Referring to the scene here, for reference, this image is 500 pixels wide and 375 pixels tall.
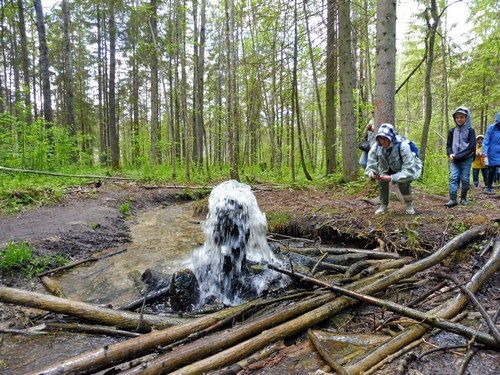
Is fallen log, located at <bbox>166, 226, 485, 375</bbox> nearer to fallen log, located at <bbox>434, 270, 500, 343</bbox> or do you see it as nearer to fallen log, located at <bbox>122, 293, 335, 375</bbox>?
fallen log, located at <bbox>122, 293, 335, 375</bbox>

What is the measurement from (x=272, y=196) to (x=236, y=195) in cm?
426

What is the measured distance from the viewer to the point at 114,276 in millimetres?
4609

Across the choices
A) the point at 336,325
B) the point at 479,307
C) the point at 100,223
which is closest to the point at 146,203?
the point at 100,223

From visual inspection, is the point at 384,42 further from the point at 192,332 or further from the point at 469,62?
the point at 469,62

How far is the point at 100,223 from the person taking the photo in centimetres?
677

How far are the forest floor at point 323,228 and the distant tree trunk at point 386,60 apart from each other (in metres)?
1.92

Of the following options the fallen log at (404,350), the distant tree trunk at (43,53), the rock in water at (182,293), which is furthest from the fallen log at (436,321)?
the distant tree trunk at (43,53)

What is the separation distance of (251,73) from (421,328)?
1777 cm

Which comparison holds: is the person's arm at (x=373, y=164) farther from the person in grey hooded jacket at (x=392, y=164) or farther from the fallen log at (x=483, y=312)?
the fallen log at (x=483, y=312)

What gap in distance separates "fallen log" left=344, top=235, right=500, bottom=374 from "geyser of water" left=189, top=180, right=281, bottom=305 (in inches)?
70.4

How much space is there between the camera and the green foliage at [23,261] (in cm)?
428

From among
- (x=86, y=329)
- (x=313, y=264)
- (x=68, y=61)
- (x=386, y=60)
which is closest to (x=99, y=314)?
(x=86, y=329)

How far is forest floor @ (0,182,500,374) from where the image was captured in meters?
2.36

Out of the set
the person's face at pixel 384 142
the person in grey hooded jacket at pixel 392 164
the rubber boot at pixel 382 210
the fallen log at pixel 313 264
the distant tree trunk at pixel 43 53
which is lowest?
the fallen log at pixel 313 264
